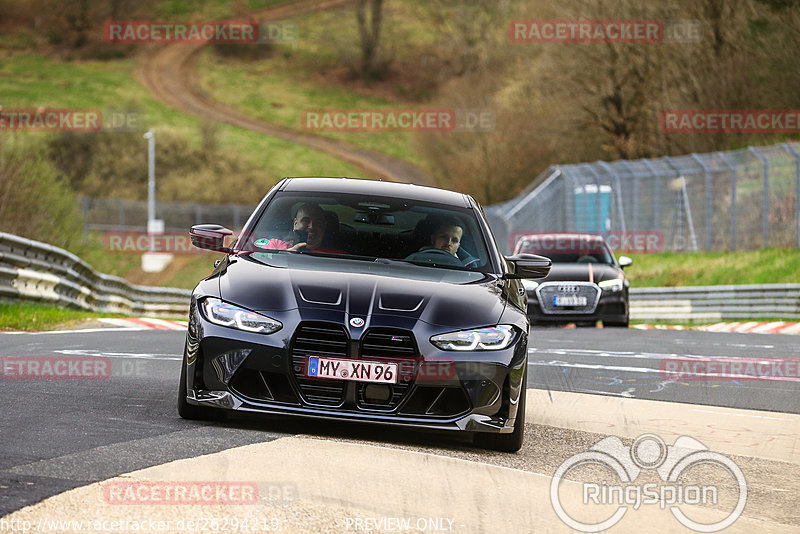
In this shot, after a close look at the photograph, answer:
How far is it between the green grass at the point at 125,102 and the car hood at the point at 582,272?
197ft

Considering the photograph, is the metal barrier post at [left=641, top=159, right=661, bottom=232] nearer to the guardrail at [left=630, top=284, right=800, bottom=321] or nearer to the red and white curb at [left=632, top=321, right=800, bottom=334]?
the guardrail at [left=630, top=284, right=800, bottom=321]

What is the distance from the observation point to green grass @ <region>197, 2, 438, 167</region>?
107000 mm

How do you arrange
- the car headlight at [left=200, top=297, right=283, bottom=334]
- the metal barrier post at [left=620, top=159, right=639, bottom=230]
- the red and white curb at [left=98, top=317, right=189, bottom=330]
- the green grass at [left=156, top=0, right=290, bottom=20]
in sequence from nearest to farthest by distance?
the car headlight at [left=200, top=297, right=283, bottom=334] → the red and white curb at [left=98, top=317, right=189, bottom=330] → the metal barrier post at [left=620, top=159, right=639, bottom=230] → the green grass at [left=156, top=0, right=290, bottom=20]

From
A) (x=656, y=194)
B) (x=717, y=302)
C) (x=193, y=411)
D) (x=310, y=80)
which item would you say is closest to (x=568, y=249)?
(x=717, y=302)

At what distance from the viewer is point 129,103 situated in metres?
96.9

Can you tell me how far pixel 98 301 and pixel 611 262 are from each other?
29.5 feet

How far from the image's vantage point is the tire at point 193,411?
24.4 ft

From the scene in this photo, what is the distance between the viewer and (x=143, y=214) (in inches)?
2660

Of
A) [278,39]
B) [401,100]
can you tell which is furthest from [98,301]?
[278,39]

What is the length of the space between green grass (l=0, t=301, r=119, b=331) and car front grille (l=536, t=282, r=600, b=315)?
6.75 meters

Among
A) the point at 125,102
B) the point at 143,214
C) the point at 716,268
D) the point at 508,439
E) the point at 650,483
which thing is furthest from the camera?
the point at 125,102

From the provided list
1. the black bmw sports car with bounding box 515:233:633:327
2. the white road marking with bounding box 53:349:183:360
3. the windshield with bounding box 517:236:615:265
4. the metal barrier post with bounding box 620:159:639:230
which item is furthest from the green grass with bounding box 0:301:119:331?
the metal barrier post with bounding box 620:159:639:230

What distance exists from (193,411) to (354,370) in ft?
3.48

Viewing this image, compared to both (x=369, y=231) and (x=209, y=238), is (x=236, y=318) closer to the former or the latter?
(x=209, y=238)
